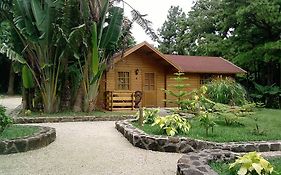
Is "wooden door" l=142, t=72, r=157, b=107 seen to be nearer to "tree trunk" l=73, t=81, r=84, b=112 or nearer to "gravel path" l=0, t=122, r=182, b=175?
"tree trunk" l=73, t=81, r=84, b=112

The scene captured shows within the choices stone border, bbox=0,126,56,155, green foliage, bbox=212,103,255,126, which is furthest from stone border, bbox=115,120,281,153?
stone border, bbox=0,126,56,155

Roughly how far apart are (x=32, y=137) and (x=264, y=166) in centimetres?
546

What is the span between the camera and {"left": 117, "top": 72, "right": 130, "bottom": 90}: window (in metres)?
18.1

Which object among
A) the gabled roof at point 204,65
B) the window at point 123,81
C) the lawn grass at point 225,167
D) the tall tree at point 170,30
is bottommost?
the lawn grass at point 225,167

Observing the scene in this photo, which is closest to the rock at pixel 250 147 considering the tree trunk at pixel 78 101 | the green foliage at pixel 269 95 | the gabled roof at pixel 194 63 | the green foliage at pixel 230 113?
the green foliage at pixel 230 113

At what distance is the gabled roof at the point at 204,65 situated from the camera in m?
20.0

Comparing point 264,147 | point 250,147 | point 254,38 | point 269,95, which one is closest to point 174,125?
point 250,147

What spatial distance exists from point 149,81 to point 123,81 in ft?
5.65

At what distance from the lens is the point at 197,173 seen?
15.3 ft

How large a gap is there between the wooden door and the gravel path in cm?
956

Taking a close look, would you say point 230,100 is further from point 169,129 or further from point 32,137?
point 32,137

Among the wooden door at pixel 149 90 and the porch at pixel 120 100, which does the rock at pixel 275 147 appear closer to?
the porch at pixel 120 100

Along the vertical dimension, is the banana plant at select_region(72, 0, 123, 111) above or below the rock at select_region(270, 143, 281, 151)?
above

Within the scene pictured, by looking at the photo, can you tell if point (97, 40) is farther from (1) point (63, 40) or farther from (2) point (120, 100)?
(2) point (120, 100)
